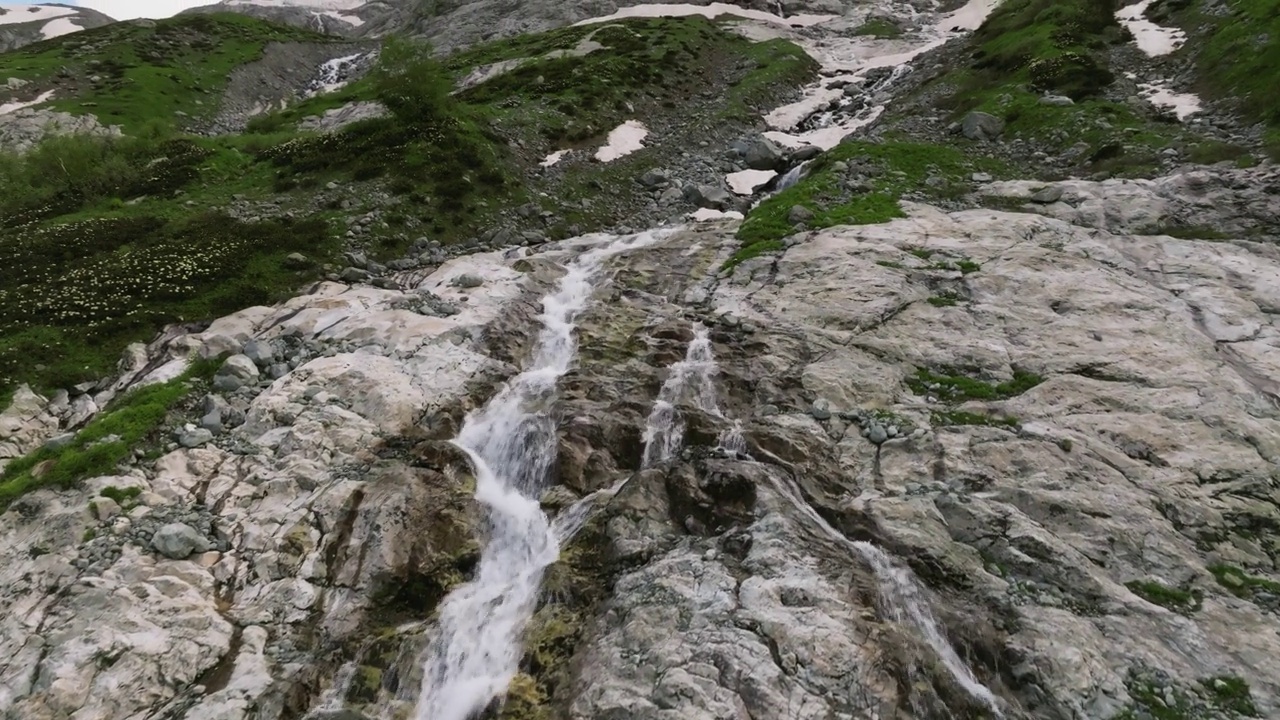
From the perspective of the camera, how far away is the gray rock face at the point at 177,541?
13.0m

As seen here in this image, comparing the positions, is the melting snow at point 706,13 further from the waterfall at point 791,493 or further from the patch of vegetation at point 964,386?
the patch of vegetation at point 964,386

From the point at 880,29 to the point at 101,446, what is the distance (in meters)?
85.3

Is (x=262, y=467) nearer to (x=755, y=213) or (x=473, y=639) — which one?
(x=473, y=639)

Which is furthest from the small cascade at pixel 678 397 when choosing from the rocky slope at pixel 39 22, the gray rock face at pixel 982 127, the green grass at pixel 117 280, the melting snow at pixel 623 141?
the rocky slope at pixel 39 22

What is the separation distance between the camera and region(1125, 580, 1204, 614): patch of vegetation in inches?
433

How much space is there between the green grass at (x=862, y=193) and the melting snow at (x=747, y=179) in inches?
176

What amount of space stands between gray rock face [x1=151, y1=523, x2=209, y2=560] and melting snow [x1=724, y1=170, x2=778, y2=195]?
31.8 m

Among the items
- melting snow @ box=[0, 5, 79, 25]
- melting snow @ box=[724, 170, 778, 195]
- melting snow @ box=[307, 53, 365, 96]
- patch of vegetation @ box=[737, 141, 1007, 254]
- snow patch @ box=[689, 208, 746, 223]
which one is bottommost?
snow patch @ box=[689, 208, 746, 223]

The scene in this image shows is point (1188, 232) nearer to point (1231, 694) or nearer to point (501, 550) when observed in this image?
point (1231, 694)

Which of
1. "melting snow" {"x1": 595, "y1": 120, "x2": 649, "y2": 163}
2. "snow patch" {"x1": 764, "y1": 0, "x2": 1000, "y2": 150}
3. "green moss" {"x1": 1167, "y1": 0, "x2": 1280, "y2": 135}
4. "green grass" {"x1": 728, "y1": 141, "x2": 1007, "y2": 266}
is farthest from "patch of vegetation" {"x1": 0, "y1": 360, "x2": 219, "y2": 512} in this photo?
"green moss" {"x1": 1167, "y1": 0, "x2": 1280, "y2": 135}

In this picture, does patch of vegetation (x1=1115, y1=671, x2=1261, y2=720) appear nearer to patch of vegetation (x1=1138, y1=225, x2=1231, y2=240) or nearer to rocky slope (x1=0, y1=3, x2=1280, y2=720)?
rocky slope (x1=0, y1=3, x2=1280, y2=720)

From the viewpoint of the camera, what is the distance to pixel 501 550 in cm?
1456

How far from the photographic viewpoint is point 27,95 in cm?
6506

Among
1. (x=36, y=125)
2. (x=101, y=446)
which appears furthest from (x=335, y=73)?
(x=101, y=446)
